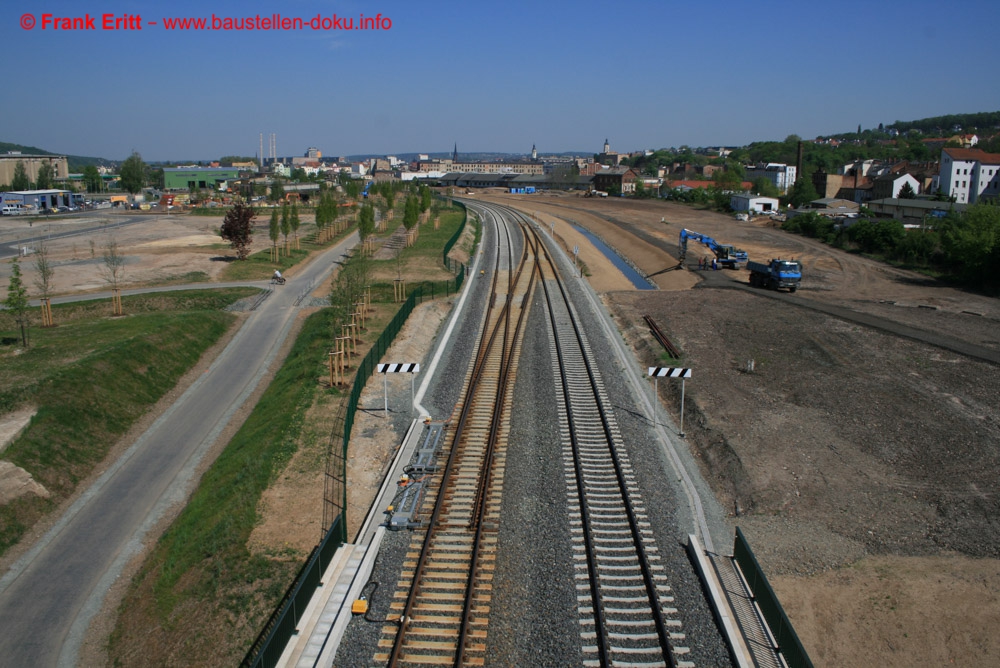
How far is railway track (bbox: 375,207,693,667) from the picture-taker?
10859 mm

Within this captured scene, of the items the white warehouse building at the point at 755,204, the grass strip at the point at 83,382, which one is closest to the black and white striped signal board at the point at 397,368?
the grass strip at the point at 83,382

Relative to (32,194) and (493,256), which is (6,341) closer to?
(493,256)

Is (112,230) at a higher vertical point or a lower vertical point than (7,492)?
higher

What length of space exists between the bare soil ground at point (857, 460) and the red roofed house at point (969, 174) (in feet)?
249

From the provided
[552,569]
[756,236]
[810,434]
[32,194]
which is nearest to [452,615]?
[552,569]

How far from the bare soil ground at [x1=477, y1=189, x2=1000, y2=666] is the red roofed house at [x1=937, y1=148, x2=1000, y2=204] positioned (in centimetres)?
7585

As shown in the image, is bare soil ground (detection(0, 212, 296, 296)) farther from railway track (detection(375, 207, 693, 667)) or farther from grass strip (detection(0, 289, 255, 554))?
railway track (detection(375, 207, 693, 667))

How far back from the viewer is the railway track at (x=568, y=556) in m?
10.9

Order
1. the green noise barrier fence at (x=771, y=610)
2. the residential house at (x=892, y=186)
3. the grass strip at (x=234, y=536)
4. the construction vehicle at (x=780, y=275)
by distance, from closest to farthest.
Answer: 1. the green noise barrier fence at (x=771, y=610)
2. the grass strip at (x=234, y=536)
3. the construction vehicle at (x=780, y=275)
4. the residential house at (x=892, y=186)

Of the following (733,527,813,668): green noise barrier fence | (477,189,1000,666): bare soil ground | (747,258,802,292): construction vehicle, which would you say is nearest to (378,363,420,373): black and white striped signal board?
(477,189,1000,666): bare soil ground

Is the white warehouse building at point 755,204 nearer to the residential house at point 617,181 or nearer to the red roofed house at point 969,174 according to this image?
the red roofed house at point 969,174

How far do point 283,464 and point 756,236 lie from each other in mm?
64558

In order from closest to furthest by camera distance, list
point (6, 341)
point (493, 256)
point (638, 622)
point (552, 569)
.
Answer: point (638, 622) < point (552, 569) < point (6, 341) < point (493, 256)

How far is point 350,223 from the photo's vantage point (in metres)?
77.3
